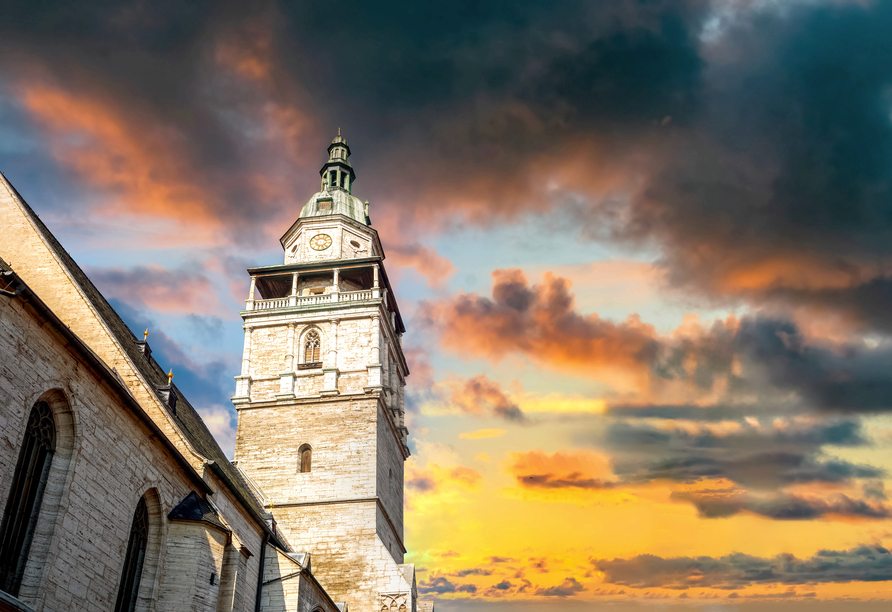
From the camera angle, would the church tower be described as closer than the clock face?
Yes

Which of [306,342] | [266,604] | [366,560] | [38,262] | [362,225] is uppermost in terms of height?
[362,225]

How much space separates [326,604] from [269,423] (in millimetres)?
10107

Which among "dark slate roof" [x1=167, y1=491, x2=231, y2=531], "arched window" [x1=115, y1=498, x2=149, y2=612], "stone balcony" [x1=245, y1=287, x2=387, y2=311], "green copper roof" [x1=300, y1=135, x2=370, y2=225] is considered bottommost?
"arched window" [x1=115, y1=498, x2=149, y2=612]

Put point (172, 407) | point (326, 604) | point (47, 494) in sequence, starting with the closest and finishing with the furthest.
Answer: point (47, 494) < point (172, 407) < point (326, 604)

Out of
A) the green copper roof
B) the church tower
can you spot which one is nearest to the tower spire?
the green copper roof

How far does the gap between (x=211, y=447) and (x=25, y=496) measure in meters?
14.5

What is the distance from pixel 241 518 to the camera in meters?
24.6

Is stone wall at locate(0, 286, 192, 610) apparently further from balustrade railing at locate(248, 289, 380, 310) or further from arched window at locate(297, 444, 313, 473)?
balustrade railing at locate(248, 289, 380, 310)

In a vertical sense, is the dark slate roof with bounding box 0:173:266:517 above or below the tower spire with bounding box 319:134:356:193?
below

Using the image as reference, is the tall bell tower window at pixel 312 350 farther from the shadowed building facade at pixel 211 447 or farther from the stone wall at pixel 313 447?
the stone wall at pixel 313 447

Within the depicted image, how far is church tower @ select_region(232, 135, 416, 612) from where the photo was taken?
107 feet

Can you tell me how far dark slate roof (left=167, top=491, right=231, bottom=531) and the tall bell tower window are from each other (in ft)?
57.2

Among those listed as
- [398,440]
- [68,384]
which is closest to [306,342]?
[398,440]

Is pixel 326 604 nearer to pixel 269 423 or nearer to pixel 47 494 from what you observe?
pixel 269 423
